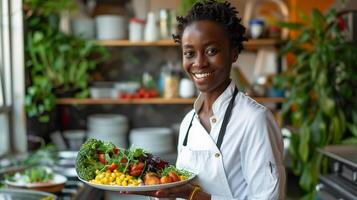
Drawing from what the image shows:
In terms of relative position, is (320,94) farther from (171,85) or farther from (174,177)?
(174,177)

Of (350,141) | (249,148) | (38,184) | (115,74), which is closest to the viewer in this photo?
(249,148)

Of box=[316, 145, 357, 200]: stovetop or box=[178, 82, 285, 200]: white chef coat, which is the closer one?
box=[178, 82, 285, 200]: white chef coat

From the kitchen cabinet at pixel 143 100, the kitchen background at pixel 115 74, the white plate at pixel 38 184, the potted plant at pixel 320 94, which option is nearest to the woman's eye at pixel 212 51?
the white plate at pixel 38 184

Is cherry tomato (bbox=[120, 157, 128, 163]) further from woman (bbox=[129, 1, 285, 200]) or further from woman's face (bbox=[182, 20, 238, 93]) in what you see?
woman's face (bbox=[182, 20, 238, 93])

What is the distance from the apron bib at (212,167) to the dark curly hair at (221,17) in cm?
12

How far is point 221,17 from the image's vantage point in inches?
40.3

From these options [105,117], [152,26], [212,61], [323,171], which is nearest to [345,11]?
[323,171]

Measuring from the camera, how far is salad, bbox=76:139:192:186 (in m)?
1.05

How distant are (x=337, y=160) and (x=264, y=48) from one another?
116cm

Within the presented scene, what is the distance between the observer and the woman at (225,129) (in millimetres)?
977

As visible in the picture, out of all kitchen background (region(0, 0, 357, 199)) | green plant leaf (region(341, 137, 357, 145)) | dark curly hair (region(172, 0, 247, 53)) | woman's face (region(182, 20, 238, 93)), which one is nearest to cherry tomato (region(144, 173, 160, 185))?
woman's face (region(182, 20, 238, 93))

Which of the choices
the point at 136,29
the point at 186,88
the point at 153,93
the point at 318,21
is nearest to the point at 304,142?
the point at 318,21

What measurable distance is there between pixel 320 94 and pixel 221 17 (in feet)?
5.87

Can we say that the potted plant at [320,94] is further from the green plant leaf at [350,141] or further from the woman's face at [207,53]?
the woman's face at [207,53]
